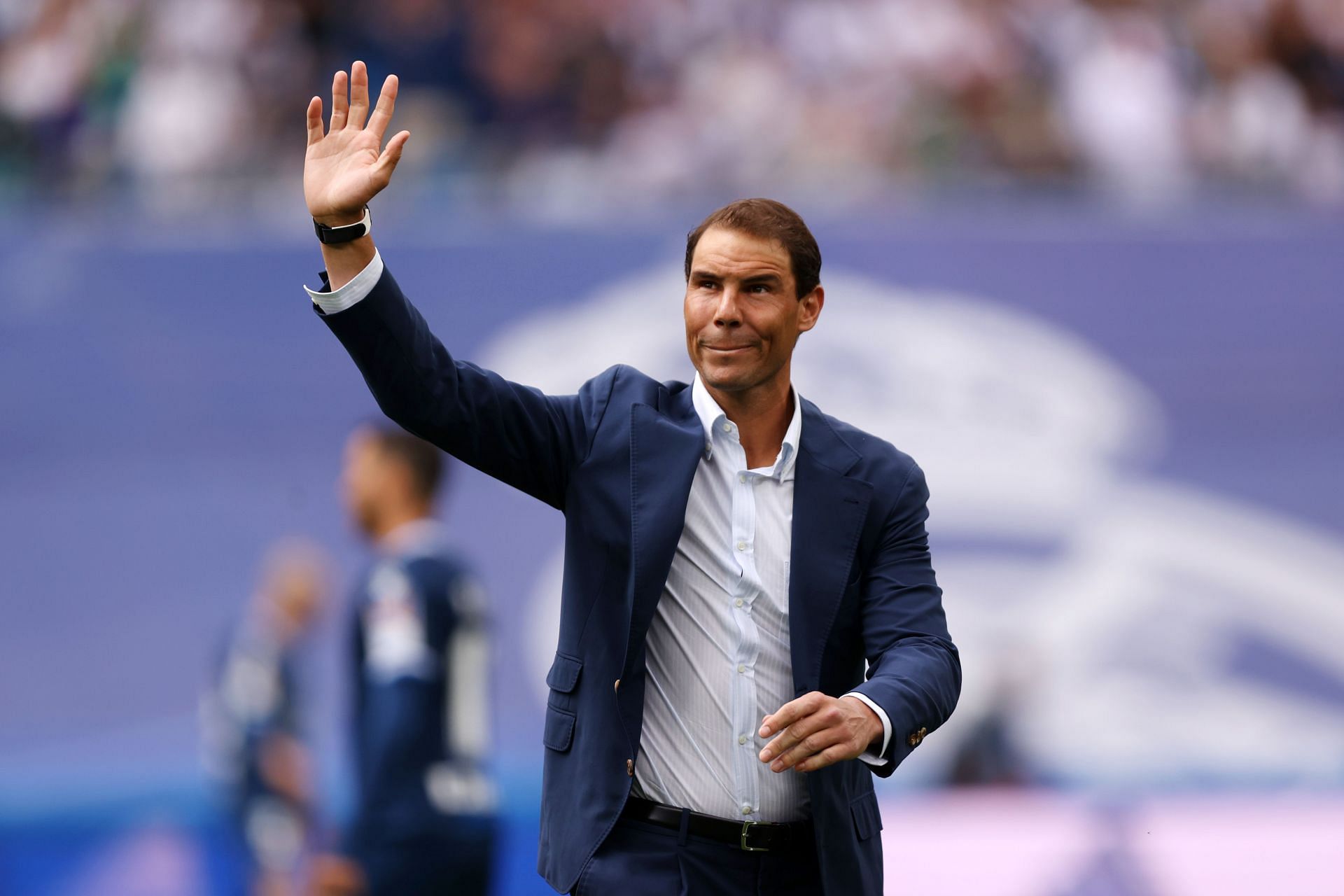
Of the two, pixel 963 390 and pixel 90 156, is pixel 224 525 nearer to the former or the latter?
pixel 90 156

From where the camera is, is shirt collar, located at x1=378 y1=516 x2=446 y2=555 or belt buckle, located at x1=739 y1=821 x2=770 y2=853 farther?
shirt collar, located at x1=378 y1=516 x2=446 y2=555

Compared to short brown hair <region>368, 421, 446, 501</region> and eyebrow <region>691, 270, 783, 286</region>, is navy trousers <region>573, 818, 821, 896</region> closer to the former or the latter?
eyebrow <region>691, 270, 783, 286</region>

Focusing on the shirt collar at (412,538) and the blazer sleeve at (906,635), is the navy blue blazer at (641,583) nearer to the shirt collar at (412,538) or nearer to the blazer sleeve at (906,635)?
the blazer sleeve at (906,635)

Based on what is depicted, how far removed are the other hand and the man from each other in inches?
4.5

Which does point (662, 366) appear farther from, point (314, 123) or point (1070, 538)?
point (314, 123)

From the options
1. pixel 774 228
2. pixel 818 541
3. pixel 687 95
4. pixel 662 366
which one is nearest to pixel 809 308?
pixel 774 228

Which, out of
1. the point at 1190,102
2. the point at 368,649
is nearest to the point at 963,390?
the point at 1190,102

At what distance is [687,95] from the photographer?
10.1m

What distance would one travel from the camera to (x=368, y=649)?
189 inches

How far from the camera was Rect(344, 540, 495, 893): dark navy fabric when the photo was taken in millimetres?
4730

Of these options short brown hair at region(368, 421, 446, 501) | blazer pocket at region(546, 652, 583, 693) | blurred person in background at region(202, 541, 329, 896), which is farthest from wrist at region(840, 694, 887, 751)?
blurred person in background at region(202, 541, 329, 896)

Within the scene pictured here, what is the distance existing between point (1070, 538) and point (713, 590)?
690 cm

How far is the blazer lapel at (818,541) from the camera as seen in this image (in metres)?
2.83

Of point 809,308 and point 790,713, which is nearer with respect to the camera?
point 790,713
